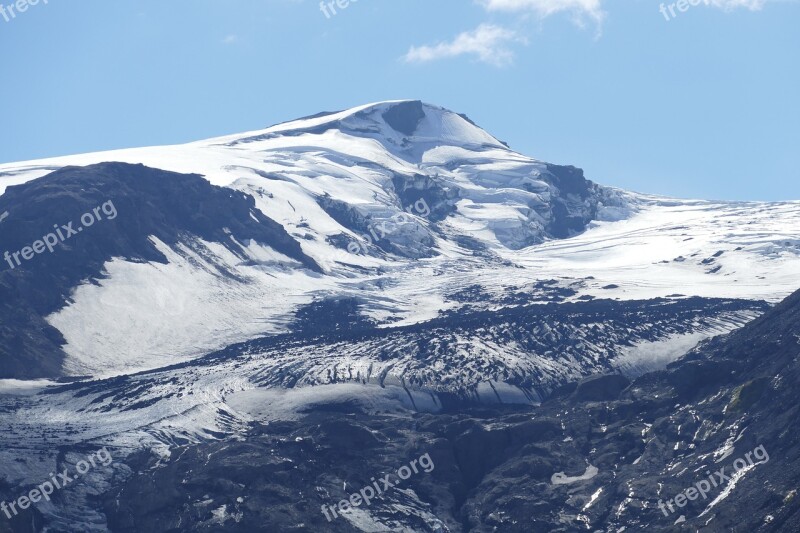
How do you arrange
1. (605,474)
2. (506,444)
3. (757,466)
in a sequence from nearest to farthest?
(757,466)
(605,474)
(506,444)

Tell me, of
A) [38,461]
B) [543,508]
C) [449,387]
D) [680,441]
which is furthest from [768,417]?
[38,461]

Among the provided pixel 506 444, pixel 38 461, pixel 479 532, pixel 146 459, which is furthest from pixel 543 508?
pixel 38 461

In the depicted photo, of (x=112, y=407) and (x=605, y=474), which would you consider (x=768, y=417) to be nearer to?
(x=605, y=474)

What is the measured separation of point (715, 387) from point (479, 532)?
39114mm

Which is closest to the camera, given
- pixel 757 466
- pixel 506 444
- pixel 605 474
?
pixel 757 466

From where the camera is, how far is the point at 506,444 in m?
178

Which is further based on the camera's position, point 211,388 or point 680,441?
point 211,388

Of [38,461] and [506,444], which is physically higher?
[38,461]

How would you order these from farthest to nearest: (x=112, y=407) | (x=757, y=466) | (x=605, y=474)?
(x=112, y=407), (x=605, y=474), (x=757, y=466)

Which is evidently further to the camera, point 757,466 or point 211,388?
point 211,388

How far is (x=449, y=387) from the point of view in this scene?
647 ft

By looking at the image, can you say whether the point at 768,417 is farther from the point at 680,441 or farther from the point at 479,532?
A: the point at 479,532

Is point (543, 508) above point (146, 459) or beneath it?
beneath

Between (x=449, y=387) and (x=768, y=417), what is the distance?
157 ft
